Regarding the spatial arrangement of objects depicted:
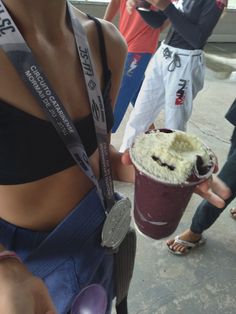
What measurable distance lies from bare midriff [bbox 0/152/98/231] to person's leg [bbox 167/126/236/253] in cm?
96

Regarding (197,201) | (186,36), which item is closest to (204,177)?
(186,36)

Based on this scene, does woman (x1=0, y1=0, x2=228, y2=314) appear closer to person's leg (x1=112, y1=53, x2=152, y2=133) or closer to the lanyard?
the lanyard

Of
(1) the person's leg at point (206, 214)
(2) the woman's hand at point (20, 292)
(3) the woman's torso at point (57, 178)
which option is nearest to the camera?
(2) the woman's hand at point (20, 292)

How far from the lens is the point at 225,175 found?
5.28 ft

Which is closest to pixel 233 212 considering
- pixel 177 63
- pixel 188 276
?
pixel 188 276

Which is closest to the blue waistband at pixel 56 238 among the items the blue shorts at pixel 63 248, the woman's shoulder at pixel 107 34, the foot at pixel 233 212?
the blue shorts at pixel 63 248

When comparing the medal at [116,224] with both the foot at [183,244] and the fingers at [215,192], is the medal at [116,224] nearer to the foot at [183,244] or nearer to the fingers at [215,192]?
the fingers at [215,192]

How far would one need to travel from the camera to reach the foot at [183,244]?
6.20 feet

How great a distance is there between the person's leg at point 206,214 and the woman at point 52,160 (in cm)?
78

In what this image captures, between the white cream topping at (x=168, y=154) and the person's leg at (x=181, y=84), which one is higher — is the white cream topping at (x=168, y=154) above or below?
above

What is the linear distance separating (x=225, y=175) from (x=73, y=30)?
3.65 feet

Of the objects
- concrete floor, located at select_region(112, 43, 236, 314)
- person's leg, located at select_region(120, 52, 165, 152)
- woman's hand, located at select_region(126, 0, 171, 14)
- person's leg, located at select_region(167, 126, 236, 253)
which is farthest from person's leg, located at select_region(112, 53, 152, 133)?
person's leg, located at select_region(167, 126, 236, 253)

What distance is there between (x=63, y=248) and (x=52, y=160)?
206mm

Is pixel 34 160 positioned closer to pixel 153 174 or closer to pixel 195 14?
pixel 153 174
